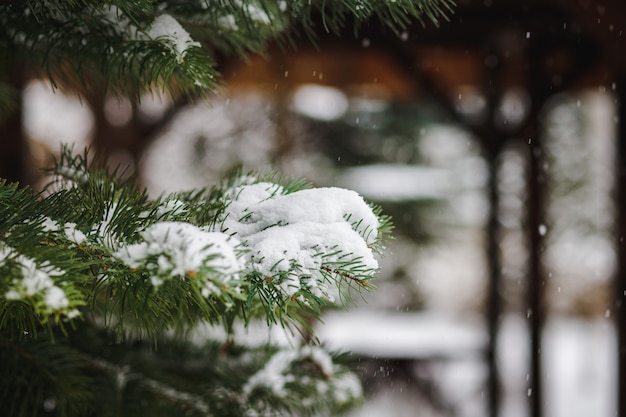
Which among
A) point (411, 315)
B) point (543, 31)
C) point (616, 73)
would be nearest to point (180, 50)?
point (616, 73)

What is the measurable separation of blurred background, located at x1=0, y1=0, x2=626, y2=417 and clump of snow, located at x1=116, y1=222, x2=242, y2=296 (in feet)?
4.08

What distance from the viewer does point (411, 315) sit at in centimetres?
735

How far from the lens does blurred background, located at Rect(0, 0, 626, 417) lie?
3168mm

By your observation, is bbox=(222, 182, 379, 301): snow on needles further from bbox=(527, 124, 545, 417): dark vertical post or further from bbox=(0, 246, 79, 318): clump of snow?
bbox=(527, 124, 545, 417): dark vertical post

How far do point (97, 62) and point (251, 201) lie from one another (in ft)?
1.34

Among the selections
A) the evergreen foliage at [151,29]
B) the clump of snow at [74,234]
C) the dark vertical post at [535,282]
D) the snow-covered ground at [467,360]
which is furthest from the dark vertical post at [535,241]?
the clump of snow at [74,234]

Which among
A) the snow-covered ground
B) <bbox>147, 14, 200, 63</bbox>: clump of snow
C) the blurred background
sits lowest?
the snow-covered ground

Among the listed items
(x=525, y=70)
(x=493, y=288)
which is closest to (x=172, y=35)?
(x=525, y=70)

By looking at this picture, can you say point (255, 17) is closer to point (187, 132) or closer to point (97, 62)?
point (97, 62)

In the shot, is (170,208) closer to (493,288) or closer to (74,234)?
(74,234)

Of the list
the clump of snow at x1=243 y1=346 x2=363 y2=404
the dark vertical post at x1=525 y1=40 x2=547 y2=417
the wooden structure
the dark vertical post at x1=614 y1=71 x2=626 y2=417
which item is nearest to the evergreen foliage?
the clump of snow at x1=243 y1=346 x2=363 y2=404

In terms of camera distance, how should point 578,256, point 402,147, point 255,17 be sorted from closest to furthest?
point 255,17
point 402,147
point 578,256

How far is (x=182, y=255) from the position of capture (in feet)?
1.42

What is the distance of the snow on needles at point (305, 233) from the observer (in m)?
0.51
